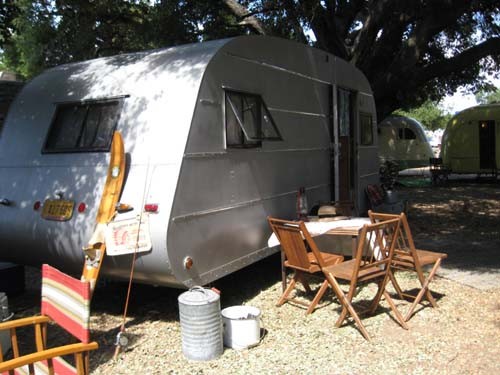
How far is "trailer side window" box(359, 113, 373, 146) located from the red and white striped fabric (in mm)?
6230

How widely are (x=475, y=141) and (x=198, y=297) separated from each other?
1638cm

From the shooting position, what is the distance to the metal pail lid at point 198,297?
405cm

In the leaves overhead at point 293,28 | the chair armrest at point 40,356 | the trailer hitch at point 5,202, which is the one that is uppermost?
the leaves overhead at point 293,28

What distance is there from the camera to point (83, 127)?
5.13 meters

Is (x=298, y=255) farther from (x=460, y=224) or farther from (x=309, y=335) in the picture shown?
(x=460, y=224)

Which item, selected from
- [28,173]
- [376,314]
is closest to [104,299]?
[28,173]

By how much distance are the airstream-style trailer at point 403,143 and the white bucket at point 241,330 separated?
18.0 metres

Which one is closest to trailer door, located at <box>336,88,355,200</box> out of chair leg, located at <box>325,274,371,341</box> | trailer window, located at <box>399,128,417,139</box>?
chair leg, located at <box>325,274,371,341</box>

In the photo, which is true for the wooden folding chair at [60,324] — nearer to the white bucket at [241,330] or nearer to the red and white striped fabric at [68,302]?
the red and white striped fabric at [68,302]

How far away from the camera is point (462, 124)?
18453 millimetres

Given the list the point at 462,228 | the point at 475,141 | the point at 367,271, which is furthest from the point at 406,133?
the point at 367,271

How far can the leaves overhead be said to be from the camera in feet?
37.1

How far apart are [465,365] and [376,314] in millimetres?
1154

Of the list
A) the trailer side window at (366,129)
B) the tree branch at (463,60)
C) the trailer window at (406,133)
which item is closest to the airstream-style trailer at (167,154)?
the trailer side window at (366,129)
